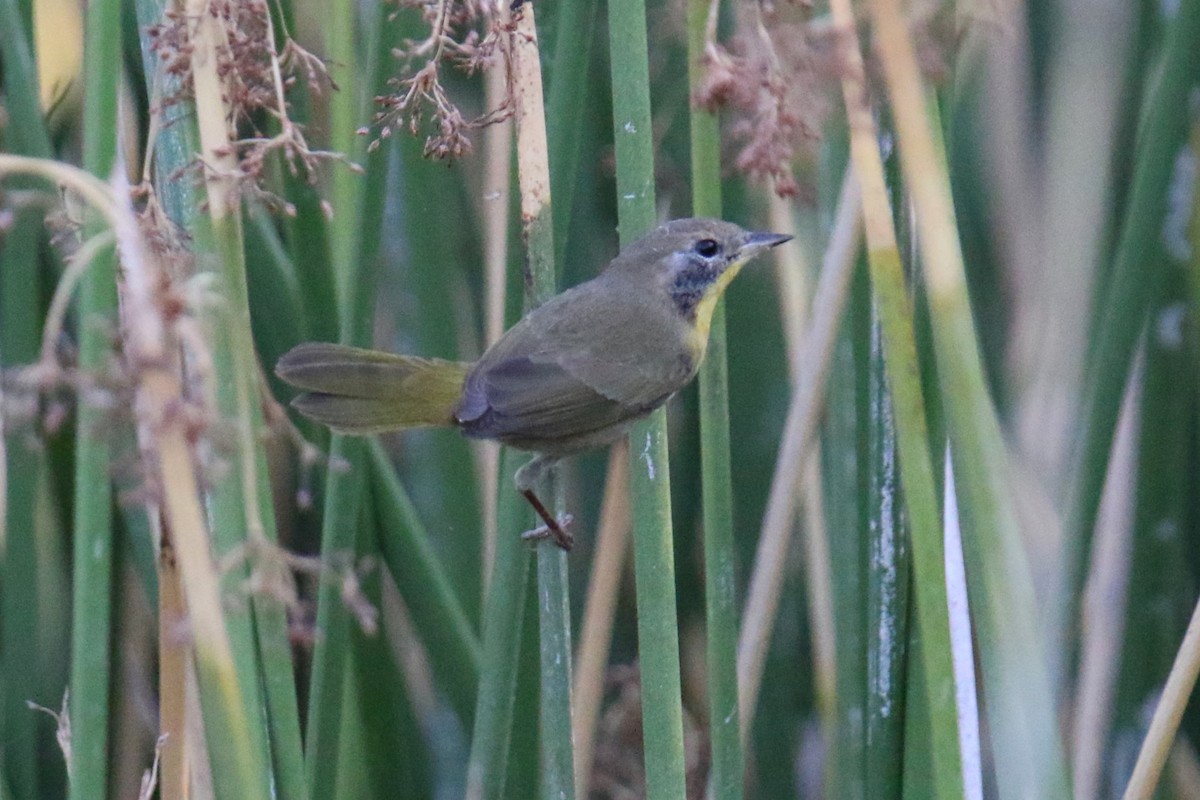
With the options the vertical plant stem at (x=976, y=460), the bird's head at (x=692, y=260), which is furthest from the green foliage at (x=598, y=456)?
the bird's head at (x=692, y=260)

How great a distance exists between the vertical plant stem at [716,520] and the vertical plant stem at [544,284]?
141mm

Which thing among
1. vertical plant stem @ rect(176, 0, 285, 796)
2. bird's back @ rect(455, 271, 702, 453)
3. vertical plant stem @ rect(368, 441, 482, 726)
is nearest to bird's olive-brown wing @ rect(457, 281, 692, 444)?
bird's back @ rect(455, 271, 702, 453)

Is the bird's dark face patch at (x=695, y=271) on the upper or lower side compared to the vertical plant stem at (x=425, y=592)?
upper

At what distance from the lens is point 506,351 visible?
156 centimetres

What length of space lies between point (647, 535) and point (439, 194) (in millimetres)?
873

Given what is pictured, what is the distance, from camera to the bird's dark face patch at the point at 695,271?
5.34 feet

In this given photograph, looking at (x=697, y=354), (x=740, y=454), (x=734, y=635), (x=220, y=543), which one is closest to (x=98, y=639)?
(x=220, y=543)

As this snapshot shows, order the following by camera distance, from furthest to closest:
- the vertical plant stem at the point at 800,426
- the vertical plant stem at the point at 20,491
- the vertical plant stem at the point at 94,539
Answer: the vertical plant stem at the point at 800,426 < the vertical plant stem at the point at 20,491 < the vertical plant stem at the point at 94,539

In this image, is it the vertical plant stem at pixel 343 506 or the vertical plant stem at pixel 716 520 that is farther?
the vertical plant stem at pixel 343 506

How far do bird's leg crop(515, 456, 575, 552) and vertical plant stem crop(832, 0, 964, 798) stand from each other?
49 centimetres

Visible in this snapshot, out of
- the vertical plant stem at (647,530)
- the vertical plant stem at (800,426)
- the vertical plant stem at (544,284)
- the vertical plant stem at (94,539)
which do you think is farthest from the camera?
the vertical plant stem at (800,426)

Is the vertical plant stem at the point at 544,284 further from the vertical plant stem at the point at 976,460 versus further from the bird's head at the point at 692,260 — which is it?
the vertical plant stem at the point at 976,460

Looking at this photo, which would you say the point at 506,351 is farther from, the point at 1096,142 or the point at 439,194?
the point at 1096,142

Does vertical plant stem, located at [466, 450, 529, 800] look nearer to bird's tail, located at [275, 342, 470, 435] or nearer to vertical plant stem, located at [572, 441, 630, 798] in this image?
bird's tail, located at [275, 342, 470, 435]
